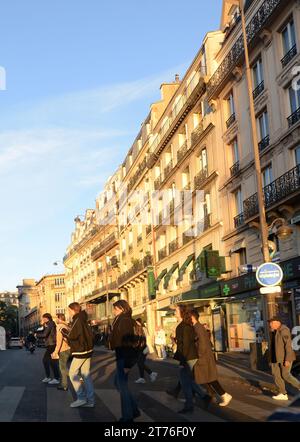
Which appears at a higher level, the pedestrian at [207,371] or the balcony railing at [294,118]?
the balcony railing at [294,118]

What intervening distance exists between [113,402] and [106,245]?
52848mm

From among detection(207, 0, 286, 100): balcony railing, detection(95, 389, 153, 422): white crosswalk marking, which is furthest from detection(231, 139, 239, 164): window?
detection(95, 389, 153, 422): white crosswalk marking

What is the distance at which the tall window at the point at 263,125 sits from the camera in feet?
78.4

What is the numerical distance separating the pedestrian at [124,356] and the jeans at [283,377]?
404 cm

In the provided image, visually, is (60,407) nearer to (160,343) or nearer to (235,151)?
(160,343)

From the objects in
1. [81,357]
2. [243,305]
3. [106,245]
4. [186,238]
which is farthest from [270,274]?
[106,245]

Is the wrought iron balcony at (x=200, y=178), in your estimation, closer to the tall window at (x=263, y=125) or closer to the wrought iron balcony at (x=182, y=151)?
the wrought iron balcony at (x=182, y=151)

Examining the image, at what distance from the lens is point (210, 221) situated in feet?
100

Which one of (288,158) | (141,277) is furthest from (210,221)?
(141,277)

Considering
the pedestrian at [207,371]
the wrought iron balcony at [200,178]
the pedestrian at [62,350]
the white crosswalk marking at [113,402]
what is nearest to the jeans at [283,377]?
the pedestrian at [207,371]

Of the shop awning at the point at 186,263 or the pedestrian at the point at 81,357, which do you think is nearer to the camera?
the pedestrian at the point at 81,357

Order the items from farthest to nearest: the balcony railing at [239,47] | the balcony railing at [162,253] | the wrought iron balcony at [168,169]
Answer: the balcony railing at [162,253], the wrought iron balcony at [168,169], the balcony railing at [239,47]

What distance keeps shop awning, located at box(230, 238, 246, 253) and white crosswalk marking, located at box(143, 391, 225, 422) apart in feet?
49.7

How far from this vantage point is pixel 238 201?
27.3m
